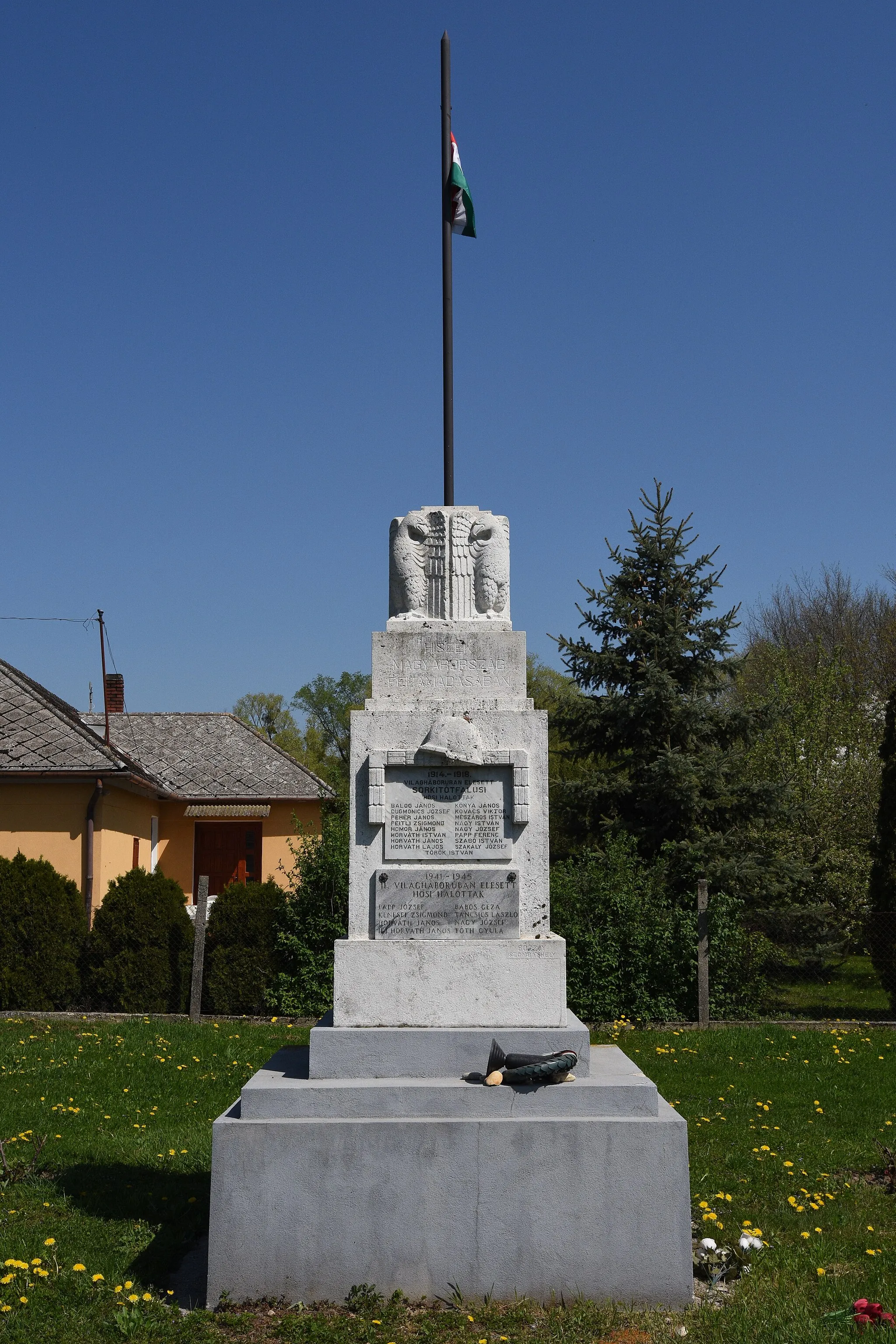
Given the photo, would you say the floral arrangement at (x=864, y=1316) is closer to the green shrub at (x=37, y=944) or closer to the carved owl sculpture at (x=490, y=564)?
the carved owl sculpture at (x=490, y=564)

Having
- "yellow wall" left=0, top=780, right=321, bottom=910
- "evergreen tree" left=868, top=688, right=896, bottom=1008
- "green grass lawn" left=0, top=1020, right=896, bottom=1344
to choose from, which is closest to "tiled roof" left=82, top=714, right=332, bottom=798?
"yellow wall" left=0, top=780, right=321, bottom=910

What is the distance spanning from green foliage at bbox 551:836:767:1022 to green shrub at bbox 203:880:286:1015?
3333mm

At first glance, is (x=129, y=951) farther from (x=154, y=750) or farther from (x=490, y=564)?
(x=154, y=750)

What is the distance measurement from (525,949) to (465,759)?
96 centimetres

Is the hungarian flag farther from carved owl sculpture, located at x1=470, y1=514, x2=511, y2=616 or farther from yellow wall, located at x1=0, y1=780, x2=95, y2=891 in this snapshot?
yellow wall, located at x1=0, y1=780, x2=95, y2=891

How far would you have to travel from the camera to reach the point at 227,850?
2342cm

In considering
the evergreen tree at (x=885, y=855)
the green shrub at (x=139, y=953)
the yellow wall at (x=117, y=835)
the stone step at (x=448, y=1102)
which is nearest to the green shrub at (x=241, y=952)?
the green shrub at (x=139, y=953)

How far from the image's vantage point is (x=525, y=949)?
547cm

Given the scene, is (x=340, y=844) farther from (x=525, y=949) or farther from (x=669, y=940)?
(x=525, y=949)

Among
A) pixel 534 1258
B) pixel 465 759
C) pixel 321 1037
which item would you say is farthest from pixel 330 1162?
pixel 465 759

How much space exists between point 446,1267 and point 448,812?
2.02m

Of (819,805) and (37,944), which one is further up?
(819,805)

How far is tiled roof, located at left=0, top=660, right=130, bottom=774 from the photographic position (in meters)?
16.2

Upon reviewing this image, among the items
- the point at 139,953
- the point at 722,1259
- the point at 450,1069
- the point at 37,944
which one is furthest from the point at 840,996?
the point at 450,1069
